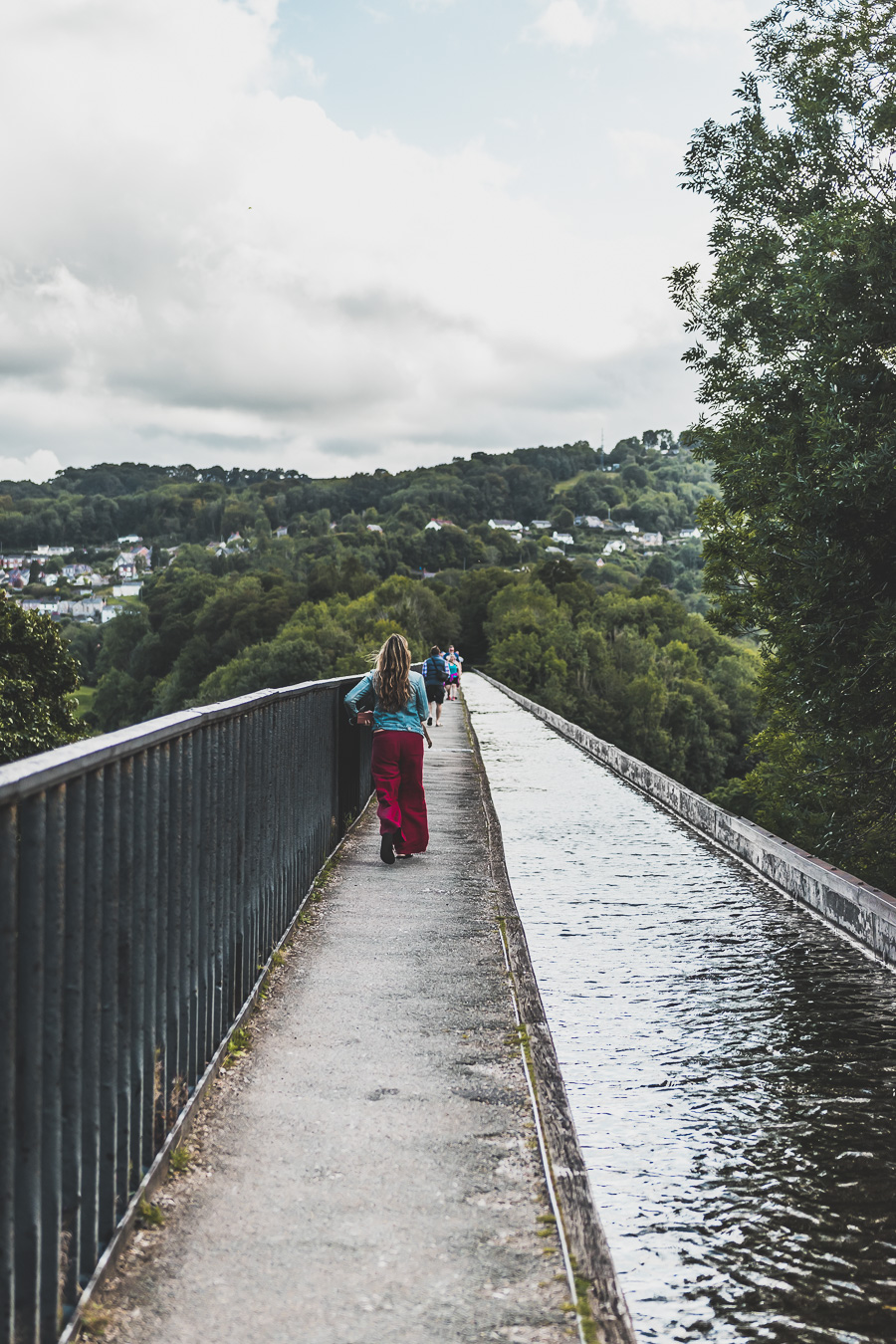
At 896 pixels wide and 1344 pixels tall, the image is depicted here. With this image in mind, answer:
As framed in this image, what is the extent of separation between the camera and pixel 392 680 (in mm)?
7992

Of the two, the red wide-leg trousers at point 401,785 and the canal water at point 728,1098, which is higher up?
the red wide-leg trousers at point 401,785

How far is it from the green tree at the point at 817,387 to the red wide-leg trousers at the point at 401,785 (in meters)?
5.41

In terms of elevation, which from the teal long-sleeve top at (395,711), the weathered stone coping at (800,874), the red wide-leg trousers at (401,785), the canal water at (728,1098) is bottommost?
the canal water at (728,1098)

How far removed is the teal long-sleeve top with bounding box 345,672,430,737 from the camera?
800 centimetres

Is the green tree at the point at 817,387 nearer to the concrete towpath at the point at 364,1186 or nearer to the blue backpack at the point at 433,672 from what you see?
the blue backpack at the point at 433,672

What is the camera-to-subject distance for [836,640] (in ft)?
42.0

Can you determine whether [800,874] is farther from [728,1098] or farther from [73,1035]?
[73,1035]

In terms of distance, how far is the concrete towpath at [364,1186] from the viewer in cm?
261

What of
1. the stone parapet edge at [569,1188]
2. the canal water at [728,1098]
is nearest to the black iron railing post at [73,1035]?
the stone parapet edge at [569,1188]

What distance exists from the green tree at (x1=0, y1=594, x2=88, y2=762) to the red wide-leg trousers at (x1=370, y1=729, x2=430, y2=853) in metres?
21.6

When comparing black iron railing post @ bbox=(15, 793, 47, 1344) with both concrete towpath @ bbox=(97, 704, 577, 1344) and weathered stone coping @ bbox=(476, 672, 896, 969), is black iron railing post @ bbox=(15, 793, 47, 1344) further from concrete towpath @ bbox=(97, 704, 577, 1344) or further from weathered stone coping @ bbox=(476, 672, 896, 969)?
weathered stone coping @ bbox=(476, 672, 896, 969)

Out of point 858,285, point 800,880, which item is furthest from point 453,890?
point 858,285

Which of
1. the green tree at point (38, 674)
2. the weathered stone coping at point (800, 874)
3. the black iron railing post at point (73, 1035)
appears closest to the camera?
the black iron railing post at point (73, 1035)

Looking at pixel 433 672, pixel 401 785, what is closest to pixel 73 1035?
pixel 401 785
